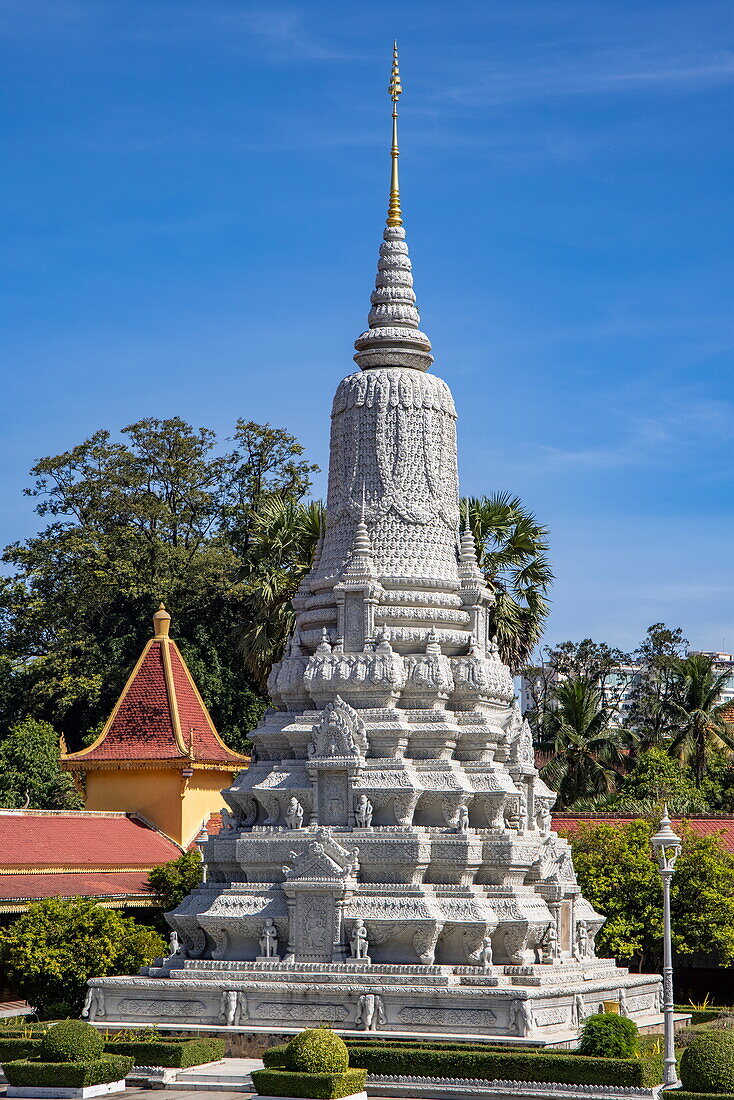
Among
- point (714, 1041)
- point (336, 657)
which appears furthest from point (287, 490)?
point (714, 1041)

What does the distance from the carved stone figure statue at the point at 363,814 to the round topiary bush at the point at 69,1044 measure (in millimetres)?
6540

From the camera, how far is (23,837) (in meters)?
36.9

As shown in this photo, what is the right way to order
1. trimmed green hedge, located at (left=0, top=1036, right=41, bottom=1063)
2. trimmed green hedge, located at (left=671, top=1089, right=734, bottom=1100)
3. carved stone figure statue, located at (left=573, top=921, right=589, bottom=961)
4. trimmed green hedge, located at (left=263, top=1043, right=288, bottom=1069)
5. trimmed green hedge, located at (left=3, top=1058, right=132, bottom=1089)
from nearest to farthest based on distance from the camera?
trimmed green hedge, located at (left=671, top=1089, right=734, bottom=1100)
trimmed green hedge, located at (left=263, top=1043, right=288, bottom=1069)
trimmed green hedge, located at (left=3, top=1058, right=132, bottom=1089)
trimmed green hedge, located at (left=0, top=1036, right=41, bottom=1063)
carved stone figure statue, located at (left=573, top=921, right=589, bottom=961)

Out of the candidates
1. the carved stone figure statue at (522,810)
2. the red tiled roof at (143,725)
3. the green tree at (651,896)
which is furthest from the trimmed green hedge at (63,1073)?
the red tiled roof at (143,725)

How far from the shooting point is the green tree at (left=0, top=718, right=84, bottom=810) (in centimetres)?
4741

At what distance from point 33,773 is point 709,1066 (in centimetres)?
2907

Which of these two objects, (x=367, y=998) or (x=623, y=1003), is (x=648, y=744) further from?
(x=367, y=998)

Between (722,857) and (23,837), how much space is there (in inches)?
635

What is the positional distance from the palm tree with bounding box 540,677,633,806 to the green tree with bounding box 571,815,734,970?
10.9 m

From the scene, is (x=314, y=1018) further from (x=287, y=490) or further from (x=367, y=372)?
(x=287, y=490)

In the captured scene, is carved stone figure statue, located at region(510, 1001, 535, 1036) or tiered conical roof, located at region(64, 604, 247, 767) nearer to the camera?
carved stone figure statue, located at region(510, 1001, 535, 1036)

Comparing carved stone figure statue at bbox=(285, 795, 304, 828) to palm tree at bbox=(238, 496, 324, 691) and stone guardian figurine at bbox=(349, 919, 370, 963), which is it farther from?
palm tree at bbox=(238, 496, 324, 691)

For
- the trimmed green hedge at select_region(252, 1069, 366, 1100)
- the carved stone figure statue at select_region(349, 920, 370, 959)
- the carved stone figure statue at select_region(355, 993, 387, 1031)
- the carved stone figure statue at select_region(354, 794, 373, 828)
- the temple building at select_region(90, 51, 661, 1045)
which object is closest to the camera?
the trimmed green hedge at select_region(252, 1069, 366, 1100)

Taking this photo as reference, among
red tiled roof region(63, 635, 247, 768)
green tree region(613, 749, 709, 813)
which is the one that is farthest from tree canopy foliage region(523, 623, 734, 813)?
red tiled roof region(63, 635, 247, 768)
